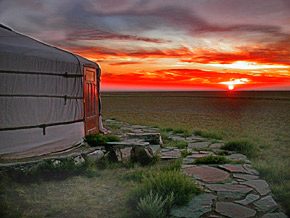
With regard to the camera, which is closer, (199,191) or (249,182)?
(199,191)

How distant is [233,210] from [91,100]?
4.82m

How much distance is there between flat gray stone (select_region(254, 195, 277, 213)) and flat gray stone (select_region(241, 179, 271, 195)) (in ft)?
0.67

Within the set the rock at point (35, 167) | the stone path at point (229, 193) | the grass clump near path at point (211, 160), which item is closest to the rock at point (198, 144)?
the stone path at point (229, 193)

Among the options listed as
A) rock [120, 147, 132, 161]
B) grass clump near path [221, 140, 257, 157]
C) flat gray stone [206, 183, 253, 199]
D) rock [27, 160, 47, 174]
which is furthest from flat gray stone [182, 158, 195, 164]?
rock [27, 160, 47, 174]

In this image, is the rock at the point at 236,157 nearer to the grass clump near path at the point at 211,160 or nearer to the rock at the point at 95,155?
the grass clump near path at the point at 211,160

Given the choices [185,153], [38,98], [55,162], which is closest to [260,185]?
[185,153]

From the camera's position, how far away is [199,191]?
12.9 ft

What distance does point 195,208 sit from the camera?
347cm

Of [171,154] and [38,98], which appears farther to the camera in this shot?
[171,154]

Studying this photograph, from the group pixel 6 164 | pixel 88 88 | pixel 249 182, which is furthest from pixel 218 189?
pixel 88 88

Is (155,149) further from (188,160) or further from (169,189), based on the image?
(169,189)

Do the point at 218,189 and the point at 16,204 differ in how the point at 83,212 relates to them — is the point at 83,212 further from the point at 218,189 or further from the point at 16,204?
the point at 218,189

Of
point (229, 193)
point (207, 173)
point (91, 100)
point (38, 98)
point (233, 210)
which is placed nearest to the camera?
point (233, 210)

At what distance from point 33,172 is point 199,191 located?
9.87 feet
